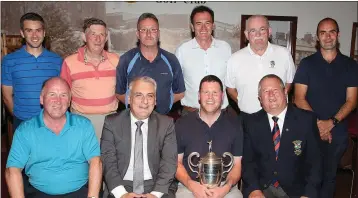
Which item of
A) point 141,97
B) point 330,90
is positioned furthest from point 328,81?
point 141,97

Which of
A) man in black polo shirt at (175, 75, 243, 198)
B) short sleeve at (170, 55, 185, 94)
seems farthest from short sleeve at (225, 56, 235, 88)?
man in black polo shirt at (175, 75, 243, 198)

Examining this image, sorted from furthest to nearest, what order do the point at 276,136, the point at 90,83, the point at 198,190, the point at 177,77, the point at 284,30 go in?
the point at 284,30, the point at 177,77, the point at 90,83, the point at 276,136, the point at 198,190

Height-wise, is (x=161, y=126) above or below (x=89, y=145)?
above

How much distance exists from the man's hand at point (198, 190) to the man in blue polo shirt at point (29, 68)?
1799 millimetres

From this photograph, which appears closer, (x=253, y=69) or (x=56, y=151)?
(x=56, y=151)

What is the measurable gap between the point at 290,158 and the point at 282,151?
0.27ft

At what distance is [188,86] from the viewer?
4133 millimetres

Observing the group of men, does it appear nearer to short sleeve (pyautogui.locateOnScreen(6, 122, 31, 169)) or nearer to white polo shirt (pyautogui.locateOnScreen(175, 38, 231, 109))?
short sleeve (pyautogui.locateOnScreen(6, 122, 31, 169))

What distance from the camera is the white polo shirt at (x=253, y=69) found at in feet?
12.5

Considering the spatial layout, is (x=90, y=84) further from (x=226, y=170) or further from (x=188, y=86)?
(x=226, y=170)

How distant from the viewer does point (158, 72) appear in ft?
12.4

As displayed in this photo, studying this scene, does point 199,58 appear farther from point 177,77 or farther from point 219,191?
point 219,191

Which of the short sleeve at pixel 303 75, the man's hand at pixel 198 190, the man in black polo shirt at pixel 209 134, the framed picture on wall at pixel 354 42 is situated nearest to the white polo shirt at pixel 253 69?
the short sleeve at pixel 303 75

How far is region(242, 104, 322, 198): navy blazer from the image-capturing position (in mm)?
3008
